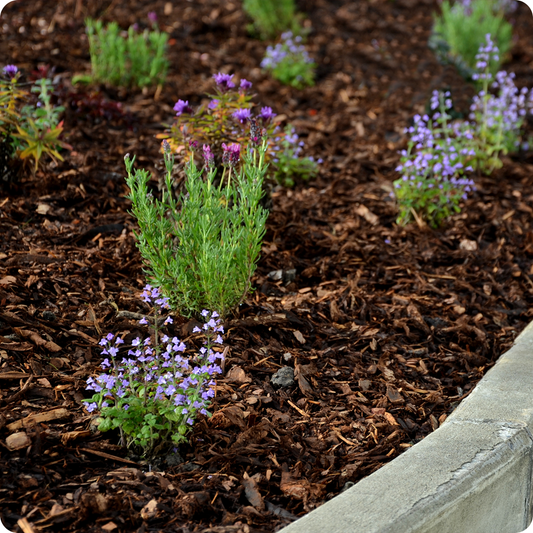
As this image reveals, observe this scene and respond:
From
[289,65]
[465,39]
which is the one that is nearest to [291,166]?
[289,65]

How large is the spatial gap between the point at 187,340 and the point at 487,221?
258cm

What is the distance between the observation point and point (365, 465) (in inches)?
98.4

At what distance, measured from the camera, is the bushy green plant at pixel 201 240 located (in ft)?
9.68

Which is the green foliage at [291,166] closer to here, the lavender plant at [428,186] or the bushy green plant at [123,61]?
the lavender plant at [428,186]

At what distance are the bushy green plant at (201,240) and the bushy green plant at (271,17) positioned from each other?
16.7ft

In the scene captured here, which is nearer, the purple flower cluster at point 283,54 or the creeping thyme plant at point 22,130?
the creeping thyme plant at point 22,130

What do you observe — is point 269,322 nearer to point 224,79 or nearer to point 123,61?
point 224,79

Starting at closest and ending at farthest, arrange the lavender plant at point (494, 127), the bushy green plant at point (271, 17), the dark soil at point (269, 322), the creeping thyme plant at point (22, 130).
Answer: the dark soil at point (269, 322) → the creeping thyme plant at point (22, 130) → the lavender plant at point (494, 127) → the bushy green plant at point (271, 17)

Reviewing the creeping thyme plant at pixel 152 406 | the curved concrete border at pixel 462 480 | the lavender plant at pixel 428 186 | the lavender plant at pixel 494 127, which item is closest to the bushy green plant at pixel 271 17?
the lavender plant at pixel 494 127

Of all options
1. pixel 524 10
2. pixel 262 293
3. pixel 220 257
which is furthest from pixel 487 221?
pixel 524 10

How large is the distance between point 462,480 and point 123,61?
15.9 feet

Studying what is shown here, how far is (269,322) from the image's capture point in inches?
125

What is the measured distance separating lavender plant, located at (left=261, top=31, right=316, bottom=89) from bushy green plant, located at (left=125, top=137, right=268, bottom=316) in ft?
13.4

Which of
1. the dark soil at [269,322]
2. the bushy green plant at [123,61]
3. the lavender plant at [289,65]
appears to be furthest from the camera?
the lavender plant at [289,65]
